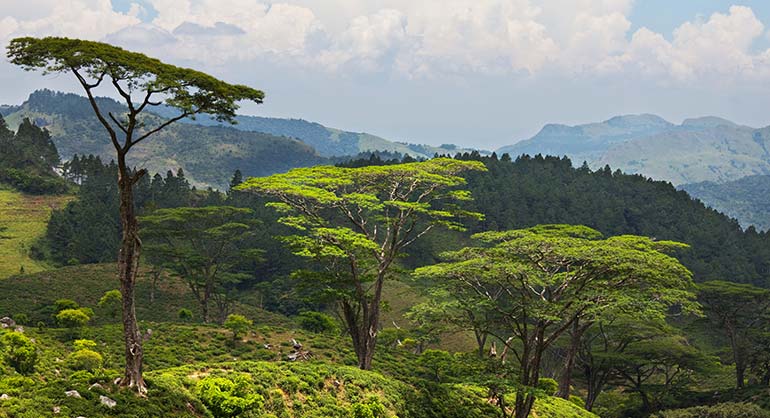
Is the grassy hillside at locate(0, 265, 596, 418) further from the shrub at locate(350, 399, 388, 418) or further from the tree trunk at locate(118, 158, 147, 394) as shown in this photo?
the tree trunk at locate(118, 158, 147, 394)

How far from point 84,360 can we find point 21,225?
249 ft

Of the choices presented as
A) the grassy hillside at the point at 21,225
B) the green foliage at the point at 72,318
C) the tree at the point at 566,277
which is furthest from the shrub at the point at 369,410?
the grassy hillside at the point at 21,225

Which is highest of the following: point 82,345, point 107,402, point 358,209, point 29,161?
point 29,161

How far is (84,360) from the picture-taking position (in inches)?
1198

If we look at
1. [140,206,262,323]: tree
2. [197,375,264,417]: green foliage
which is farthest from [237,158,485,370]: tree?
[140,206,262,323]: tree

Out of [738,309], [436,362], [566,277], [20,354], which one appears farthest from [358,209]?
[738,309]

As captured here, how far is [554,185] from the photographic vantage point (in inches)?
5625

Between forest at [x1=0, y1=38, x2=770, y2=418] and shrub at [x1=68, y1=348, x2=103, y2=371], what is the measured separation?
2.8 inches

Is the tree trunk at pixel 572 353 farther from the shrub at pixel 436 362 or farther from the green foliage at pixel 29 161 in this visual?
the green foliage at pixel 29 161

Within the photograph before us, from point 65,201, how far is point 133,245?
336 ft

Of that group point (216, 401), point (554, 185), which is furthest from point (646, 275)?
point (554, 185)

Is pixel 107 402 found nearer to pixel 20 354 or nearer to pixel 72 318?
pixel 20 354

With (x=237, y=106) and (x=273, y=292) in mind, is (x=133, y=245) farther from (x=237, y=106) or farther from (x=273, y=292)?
(x=273, y=292)

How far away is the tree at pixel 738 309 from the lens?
5962 cm
